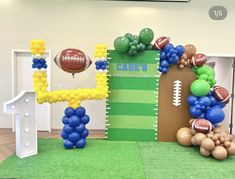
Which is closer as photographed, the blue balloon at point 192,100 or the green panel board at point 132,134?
the blue balloon at point 192,100

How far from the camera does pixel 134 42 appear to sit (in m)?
4.81

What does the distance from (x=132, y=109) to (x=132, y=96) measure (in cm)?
29

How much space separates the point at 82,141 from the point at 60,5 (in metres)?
3.64

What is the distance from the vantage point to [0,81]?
6211mm

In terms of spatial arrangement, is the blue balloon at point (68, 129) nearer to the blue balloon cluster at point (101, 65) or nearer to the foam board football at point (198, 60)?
the blue balloon cluster at point (101, 65)

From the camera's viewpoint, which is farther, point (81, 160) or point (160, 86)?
point (160, 86)

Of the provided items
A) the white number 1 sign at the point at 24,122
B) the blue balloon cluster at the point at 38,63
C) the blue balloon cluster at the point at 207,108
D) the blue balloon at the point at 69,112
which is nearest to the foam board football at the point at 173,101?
the blue balloon cluster at the point at 207,108

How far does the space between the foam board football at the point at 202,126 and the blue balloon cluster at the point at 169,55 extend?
1.27m

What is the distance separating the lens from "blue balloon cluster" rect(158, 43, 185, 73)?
4.85 meters

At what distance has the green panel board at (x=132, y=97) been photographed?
506 centimetres

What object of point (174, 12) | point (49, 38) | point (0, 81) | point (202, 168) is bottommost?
point (202, 168)

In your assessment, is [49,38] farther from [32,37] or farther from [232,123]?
[232,123]

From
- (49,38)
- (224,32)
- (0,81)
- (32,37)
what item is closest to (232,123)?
(224,32)

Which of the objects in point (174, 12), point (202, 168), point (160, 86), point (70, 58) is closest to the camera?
point (202, 168)
